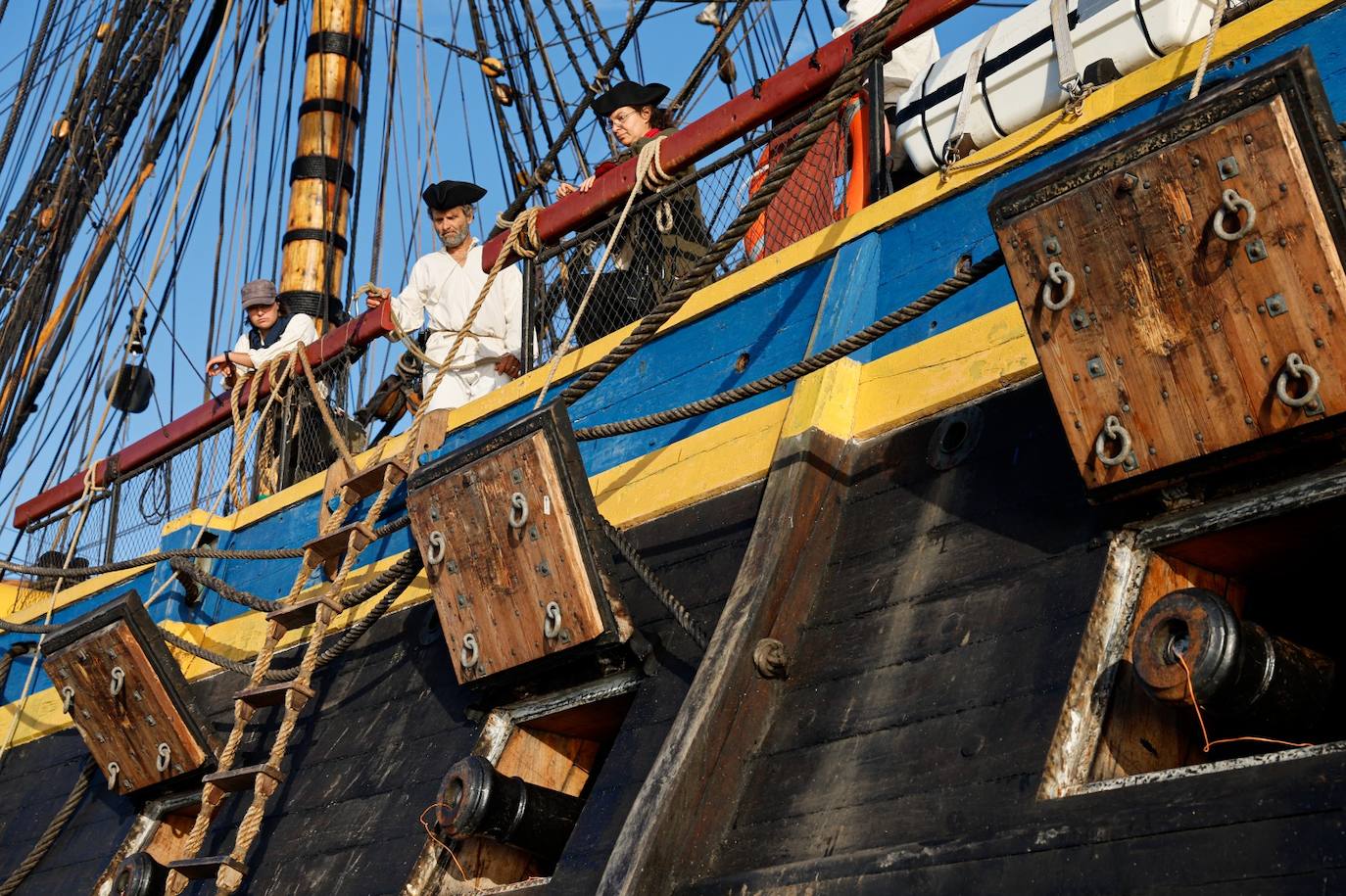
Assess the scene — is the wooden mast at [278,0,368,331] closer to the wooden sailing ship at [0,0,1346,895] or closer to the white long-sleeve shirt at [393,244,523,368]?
the white long-sleeve shirt at [393,244,523,368]

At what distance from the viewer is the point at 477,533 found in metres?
4.86

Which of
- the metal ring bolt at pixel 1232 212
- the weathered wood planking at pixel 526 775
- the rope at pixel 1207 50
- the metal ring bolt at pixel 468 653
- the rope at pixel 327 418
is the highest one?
the rope at pixel 1207 50

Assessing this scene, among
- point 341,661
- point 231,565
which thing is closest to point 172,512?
point 231,565

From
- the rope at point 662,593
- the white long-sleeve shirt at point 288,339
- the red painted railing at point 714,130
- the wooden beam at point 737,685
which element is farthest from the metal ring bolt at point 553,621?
the white long-sleeve shirt at point 288,339

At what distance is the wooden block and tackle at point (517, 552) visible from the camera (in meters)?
4.54

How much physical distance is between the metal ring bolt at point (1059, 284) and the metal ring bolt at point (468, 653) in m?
2.30

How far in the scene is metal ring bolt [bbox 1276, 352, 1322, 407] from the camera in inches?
123

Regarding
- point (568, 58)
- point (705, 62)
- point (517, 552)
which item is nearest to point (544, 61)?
point (568, 58)

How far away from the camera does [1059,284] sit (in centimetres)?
355

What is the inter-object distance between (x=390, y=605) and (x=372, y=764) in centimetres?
89

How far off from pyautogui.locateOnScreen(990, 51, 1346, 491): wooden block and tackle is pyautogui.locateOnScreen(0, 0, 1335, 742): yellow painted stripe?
0.62m

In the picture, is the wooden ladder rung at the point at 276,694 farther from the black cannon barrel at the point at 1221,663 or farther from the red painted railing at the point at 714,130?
the black cannon barrel at the point at 1221,663

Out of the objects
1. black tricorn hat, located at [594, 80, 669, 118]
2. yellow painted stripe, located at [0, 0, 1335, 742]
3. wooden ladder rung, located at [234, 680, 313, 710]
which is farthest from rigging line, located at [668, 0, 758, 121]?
wooden ladder rung, located at [234, 680, 313, 710]

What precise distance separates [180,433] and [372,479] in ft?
9.30
